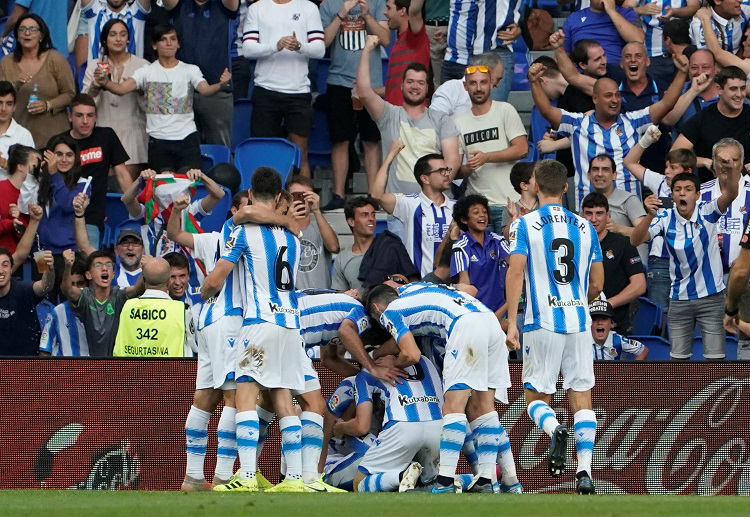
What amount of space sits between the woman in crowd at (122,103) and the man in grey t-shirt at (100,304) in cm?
271

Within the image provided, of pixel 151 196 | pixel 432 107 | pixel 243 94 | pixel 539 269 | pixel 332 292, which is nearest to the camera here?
pixel 539 269

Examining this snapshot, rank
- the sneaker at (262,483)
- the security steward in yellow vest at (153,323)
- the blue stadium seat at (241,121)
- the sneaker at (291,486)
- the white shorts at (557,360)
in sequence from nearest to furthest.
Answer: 1. the sneaker at (291,486)
2. the white shorts at (557,360)
3. the sneaker at (262,483)
4. the security steward in yellow vest at (153,323)
5. the blue stadium seat at (241,121)

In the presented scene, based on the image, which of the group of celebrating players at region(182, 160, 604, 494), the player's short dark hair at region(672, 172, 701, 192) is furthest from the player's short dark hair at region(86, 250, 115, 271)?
the player's short dark hair at region(672, 172, 701, 192)

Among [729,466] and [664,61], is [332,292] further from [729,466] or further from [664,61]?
[664,61]

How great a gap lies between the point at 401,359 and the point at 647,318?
3961 mm

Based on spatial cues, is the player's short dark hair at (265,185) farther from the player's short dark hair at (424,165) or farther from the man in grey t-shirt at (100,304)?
the player's short dark hair at (424,165)

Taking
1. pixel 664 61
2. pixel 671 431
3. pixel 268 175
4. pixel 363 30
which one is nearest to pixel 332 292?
pixel 268 175

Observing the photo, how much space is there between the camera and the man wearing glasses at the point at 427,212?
45.0 ft

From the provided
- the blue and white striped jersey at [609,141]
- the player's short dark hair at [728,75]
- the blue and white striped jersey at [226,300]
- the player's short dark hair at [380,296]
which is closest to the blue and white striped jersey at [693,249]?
the blue and white striped jersey at [609,141]

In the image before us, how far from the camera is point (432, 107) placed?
15.5 metres

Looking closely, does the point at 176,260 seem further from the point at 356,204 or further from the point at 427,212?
the point at 427,212

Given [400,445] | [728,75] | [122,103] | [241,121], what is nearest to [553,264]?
[400,445]

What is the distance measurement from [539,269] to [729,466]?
2.54 metres

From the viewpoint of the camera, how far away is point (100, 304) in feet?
42.3
